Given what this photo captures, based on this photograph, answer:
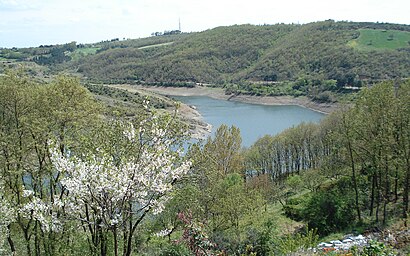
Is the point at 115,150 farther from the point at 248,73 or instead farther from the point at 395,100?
the point at 248,73

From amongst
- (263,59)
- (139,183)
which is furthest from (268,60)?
(139,183)

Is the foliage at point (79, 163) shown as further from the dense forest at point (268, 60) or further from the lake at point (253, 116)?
the dense forest at point (268, 60)

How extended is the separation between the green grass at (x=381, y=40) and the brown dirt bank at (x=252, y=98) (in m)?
35.0

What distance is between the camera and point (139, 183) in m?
8.23

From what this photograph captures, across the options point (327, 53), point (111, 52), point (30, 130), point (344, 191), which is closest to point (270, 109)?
point (327, 53)

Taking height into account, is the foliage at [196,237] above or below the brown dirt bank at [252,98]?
above

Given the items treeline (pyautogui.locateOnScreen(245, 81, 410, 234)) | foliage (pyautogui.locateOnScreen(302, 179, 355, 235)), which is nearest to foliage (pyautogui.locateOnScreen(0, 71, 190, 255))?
foliage (pyautogui.locateOnScreen(302, 179, 355, 235))

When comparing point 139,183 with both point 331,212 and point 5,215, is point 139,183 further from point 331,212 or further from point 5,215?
point 331,212

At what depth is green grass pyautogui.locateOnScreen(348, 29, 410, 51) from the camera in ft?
389

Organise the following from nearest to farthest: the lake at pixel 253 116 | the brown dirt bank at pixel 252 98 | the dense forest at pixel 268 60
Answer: the lake at pixel 253 116
the brown dirt bank at pixel 252 98
the dense forest at pixel 268 60

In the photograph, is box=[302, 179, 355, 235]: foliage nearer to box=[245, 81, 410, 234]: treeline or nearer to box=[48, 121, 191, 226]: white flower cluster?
box=[245, 81, 410, 234]: treeline

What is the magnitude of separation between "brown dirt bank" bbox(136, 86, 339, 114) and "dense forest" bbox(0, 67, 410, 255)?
2222 inches

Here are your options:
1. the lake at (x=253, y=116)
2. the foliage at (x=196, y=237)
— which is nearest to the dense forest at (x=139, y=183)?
the foliage at (x=196, y=237)

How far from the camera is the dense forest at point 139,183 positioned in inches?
321
